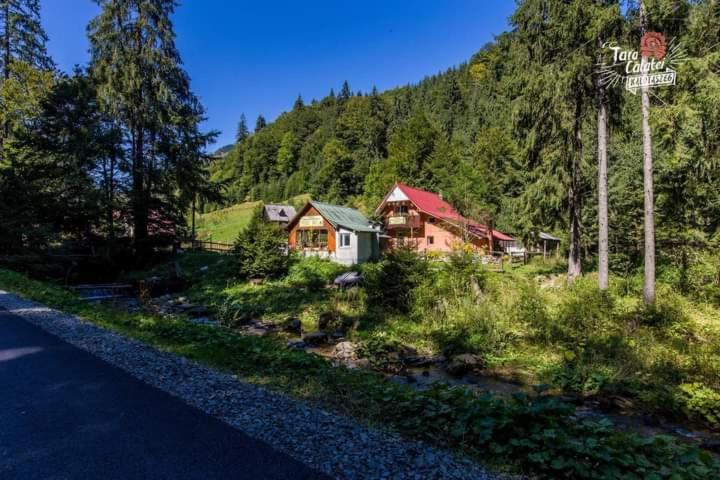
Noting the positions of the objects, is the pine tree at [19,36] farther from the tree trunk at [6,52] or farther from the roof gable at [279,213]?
the roof gable at [279,213]

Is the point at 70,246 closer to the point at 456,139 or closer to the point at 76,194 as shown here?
the point at 76,194

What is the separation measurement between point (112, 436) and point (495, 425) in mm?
3588

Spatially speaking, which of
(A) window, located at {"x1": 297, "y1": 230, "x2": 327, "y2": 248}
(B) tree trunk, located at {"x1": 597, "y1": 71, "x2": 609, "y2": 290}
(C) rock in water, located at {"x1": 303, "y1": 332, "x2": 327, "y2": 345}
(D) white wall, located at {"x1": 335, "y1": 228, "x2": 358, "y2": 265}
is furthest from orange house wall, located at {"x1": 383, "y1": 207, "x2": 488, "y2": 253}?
(C) rock in water, located at {"x1": 303, "y1": 332, "x2": 327, "y2": 345}

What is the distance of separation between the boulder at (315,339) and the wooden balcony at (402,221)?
1809 centimetres

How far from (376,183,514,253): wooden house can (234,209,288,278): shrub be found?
10.1 m

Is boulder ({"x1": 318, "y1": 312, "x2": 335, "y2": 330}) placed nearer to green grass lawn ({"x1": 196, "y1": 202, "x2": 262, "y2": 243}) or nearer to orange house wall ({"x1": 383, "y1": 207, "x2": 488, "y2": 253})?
orange house wall ({"x1": 383, "y1": 207, "x2": 488, "y2": 253})

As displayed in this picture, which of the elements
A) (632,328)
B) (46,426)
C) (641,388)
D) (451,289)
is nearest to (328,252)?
(451,289)

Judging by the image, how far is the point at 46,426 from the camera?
3447 mm

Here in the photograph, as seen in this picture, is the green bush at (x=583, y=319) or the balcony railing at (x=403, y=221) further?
the balcony railing at (x=403, y=221)

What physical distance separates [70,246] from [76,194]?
2.87m

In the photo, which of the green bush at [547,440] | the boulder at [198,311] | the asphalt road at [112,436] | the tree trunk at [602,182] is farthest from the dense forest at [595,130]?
the boulder at [198,311]

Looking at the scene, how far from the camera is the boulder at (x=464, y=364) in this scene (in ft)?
29.8

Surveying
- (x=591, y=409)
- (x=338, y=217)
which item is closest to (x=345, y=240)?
(x=338, y=217)

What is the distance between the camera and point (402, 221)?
28984mm
